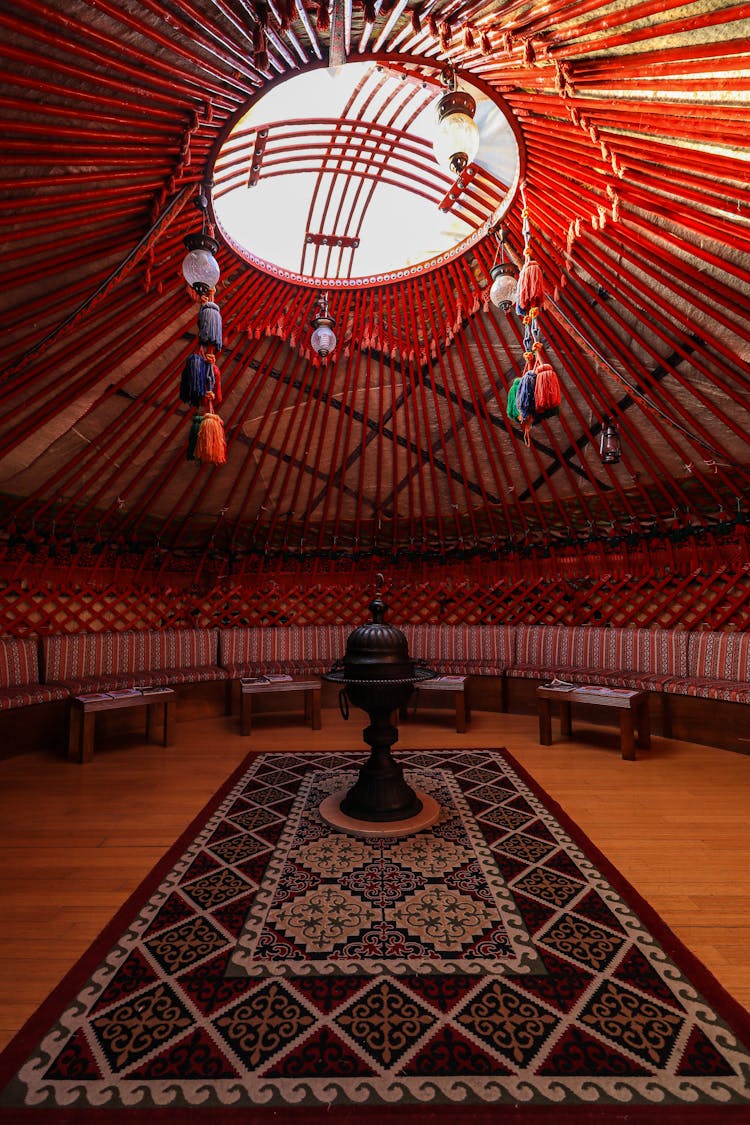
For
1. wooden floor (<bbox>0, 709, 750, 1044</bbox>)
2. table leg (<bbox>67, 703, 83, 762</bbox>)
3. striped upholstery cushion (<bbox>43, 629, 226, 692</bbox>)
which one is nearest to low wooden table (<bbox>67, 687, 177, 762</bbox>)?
table leg (<bbox>67, 703, 83, 762</bbox>)

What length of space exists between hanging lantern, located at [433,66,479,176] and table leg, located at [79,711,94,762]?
11.2 feet

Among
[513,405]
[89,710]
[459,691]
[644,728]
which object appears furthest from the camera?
[459,691]

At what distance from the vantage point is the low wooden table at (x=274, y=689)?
405 cm

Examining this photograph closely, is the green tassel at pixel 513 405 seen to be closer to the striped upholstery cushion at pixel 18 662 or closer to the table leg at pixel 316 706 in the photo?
the table leg at pixel 316 706

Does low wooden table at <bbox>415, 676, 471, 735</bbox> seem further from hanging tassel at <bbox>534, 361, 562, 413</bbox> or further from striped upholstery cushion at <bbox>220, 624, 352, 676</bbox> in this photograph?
hanging tassel at <bbox>534, 361, 562, 413</bbox>

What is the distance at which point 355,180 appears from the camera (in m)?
Result: 3.53

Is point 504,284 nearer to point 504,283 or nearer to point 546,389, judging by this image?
point 504,283

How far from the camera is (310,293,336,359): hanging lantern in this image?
10.3ft

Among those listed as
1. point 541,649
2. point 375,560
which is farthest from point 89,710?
point 541,649

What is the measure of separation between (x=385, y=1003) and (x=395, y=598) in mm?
4103

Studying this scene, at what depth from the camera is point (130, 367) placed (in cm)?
332

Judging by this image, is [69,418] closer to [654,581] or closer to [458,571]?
[458,571]

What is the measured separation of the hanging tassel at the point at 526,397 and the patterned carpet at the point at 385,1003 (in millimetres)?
1817

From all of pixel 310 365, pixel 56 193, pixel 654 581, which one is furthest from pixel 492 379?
pixel 56 193
